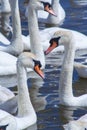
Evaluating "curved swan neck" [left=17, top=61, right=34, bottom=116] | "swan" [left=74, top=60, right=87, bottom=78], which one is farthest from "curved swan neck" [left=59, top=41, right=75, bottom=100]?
"swan" [left=74, top=60, right=87, bottom=78]

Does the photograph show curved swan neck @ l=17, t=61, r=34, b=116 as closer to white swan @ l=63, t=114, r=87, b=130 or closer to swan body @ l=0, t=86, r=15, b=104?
swan body @ l=0, t=86, r=15, b=104

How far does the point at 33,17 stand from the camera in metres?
16.0

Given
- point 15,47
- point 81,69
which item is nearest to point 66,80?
point 81,69

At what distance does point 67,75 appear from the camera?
13.0 m

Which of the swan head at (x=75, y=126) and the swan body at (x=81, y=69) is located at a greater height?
the swan head at (x=75, y=126)

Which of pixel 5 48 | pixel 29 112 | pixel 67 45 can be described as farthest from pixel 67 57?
pixel 5 48

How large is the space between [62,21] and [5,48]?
159 inches

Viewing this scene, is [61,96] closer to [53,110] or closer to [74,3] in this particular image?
[53,110]

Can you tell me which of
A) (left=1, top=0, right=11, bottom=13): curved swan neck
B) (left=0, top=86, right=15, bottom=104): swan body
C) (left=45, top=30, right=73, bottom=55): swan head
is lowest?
(left=1, top=0, right=11, bottom=13): curved swan neck

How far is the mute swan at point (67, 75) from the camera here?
1296 cm

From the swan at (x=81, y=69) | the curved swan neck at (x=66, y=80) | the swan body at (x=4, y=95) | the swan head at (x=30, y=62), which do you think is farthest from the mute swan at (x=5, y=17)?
the swan head at (x=30, y=62)

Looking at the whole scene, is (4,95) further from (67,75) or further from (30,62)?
(67,75)

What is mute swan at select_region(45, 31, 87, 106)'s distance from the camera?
13.0 m

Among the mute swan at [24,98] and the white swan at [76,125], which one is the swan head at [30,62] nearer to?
the mute swan at [24,98]
